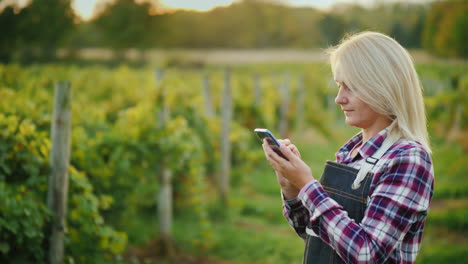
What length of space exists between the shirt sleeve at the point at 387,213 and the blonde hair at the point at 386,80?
0.43 ft

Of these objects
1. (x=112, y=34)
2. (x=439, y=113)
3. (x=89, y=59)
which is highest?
(x=112, y=34)

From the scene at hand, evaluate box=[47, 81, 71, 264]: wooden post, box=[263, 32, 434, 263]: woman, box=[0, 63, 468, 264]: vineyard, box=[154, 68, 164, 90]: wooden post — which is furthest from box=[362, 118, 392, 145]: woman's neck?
box=[154, 68, 164, 90]: wooden post

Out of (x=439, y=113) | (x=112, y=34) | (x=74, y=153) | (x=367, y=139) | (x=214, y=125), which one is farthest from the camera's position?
(x=112, y=34)

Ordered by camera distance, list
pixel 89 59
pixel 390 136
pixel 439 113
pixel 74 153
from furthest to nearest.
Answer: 1. pixel 89 59
2. pixel 439 113
3. pixel 74 153
4. pixel 390 136

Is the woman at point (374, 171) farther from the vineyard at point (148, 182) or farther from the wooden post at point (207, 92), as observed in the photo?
the wooden post at point (207, 92)

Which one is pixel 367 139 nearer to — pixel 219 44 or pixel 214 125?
pixel 214 125

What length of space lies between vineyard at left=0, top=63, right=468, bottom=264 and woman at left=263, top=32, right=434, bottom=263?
51cm

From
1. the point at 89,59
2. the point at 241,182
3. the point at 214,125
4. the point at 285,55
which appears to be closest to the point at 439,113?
the point at 241,182

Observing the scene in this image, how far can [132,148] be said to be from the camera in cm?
388

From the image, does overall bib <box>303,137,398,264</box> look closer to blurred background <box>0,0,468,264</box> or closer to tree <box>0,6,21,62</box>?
blurred background <box>0,0,468,264</box>

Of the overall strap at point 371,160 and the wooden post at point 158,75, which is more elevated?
the wooden post at point 158,75

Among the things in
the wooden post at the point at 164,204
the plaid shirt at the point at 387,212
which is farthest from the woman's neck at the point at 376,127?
the wooden post at the point at 164,204

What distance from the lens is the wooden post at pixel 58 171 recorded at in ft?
8.85

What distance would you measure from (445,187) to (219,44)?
24185 mm
